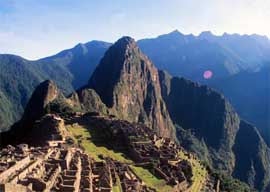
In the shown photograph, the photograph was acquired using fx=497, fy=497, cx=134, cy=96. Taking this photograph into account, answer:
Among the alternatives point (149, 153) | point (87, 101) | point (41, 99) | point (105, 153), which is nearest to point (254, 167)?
point (87, 101)

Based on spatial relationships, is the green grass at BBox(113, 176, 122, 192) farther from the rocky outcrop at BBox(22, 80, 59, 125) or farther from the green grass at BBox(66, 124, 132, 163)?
the rocky outcrop at BBox(22, 80, 59, 125)

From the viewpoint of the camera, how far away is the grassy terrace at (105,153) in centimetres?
5369

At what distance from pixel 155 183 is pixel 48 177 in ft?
73.4

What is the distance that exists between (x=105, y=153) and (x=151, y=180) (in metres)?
11.9

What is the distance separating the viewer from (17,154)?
4641 cm

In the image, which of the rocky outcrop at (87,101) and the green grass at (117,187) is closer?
the green grass at (117,187)

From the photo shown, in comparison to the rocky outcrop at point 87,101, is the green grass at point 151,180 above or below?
above

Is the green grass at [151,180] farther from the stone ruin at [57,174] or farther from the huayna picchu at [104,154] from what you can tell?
the stone ruin at [57,174]

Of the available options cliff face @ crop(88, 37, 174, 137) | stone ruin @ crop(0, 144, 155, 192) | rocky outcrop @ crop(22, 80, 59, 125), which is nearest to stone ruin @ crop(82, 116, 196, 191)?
stone ruin @ crop(0, 144, 155, 192)

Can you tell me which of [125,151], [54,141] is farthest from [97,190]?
[125,151]

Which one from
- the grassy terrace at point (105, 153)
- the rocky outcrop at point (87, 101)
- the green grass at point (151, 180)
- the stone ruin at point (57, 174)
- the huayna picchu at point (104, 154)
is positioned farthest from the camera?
the rocky outcrop at point (87, 101)

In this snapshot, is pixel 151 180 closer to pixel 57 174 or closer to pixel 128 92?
pixel 57 174

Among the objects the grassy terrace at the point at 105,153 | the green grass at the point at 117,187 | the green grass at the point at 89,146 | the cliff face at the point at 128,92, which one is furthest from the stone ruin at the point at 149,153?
the cliff face at the point at 128,92

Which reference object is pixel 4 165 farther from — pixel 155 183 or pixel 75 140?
pixel 75 140
